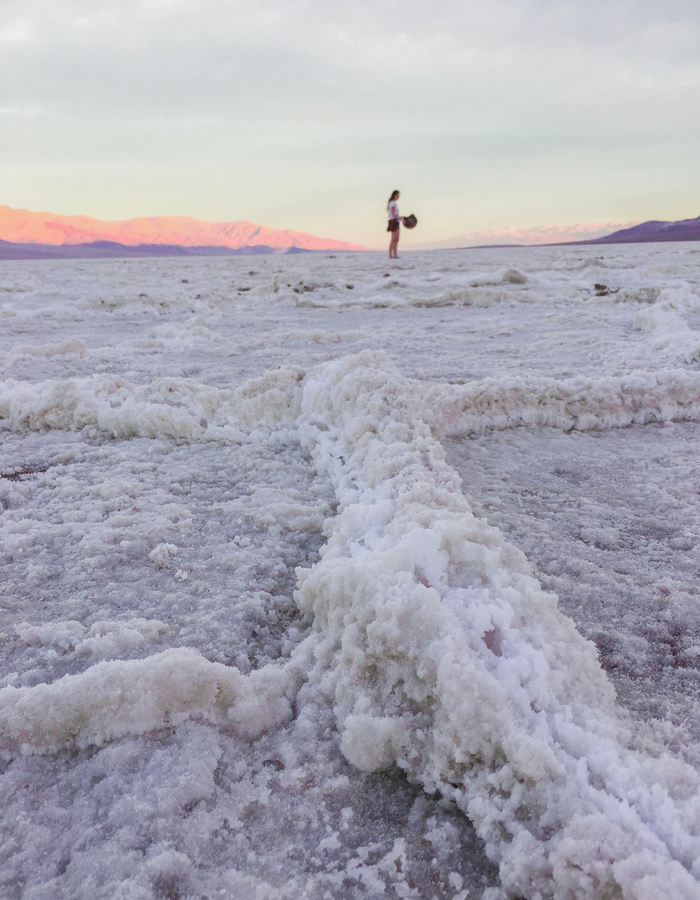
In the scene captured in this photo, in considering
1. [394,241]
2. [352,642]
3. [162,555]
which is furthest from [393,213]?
[352,642]

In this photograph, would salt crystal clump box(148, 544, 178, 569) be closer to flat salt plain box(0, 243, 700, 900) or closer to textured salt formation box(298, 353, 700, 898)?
flat salt plain box(0, 243, 700, 900)

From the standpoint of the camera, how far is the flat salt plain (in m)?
0.61

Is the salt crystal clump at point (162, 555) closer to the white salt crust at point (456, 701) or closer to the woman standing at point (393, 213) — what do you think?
the white salt crust at point (456, 701)

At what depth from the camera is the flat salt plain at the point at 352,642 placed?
23.9 inches

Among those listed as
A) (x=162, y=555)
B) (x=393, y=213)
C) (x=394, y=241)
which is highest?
(x=393, y=213)

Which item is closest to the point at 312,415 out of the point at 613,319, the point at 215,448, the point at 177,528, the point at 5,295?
the point at 215,448

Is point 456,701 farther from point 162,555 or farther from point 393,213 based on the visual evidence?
point 393,213

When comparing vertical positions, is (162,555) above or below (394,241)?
below

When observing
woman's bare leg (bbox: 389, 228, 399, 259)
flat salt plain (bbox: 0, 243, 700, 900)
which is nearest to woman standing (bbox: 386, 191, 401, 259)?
woman's bare leg (bbox: 389, 228, 399, 259)

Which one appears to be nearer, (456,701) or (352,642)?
(456,701)

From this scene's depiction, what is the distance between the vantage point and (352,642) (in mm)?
815

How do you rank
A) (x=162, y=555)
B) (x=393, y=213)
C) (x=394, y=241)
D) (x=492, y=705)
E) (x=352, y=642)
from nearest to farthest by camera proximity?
(x=492, y=705) → (x=352, y=642) → (x=162, y=555) → (x=393, y=213) → (x=394, y=241)

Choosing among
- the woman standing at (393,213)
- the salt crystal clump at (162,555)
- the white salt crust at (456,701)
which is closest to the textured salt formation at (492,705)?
the white salt crust at (456,701)

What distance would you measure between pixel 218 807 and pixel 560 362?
2.59m
